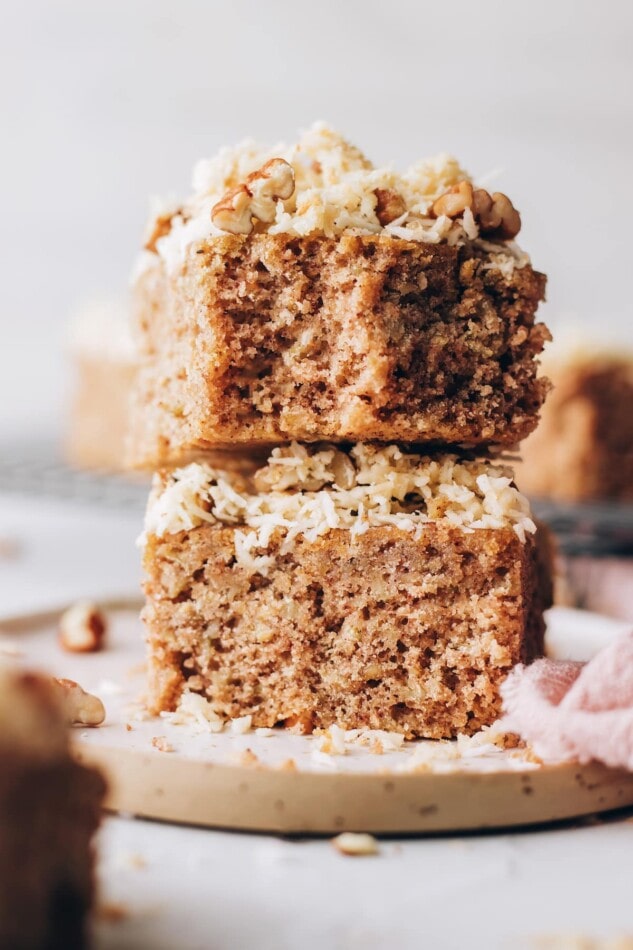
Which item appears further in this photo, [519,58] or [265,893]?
[519,58]

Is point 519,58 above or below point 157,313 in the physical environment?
above

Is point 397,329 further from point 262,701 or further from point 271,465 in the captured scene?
point 262,701

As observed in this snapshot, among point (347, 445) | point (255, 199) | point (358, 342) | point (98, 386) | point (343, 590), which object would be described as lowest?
point (343, 590)

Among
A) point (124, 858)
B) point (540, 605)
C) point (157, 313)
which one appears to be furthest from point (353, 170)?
point (124, 858)

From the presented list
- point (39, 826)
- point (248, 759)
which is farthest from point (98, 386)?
point (39, 826)

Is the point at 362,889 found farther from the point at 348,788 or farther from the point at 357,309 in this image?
the point at 357,309

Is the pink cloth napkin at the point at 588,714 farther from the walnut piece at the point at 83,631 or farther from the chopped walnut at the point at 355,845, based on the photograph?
the walnut piece at the point at 83,631
